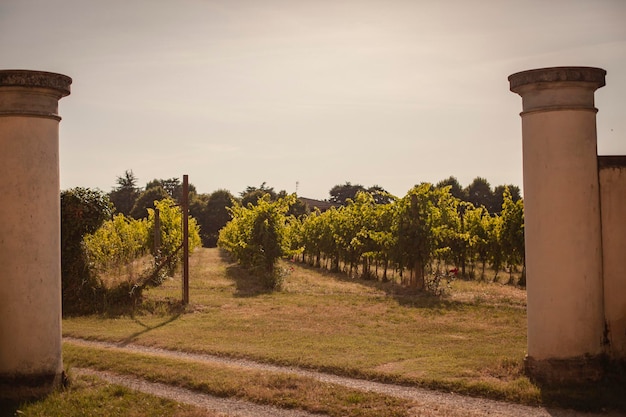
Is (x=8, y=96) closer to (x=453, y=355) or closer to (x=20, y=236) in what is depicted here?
(x=20, y=236)

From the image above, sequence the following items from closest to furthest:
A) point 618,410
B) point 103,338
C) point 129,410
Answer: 1. point 618,410
2. point 129,410
3. point 103,338

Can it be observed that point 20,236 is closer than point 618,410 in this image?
No

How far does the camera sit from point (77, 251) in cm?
1739

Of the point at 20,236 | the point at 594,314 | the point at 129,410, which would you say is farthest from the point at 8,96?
the point at 594,314

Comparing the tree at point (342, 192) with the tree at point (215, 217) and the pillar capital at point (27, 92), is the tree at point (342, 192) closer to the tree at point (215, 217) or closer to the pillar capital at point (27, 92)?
the tree at point (215, 217)

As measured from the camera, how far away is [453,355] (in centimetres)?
1061

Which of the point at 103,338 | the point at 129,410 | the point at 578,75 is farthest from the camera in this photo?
the point at 103,338

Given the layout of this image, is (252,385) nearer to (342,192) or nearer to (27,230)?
(27,230)

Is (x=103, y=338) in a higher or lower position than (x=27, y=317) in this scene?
lower

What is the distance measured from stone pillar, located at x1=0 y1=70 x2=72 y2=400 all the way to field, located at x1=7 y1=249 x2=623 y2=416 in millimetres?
1768

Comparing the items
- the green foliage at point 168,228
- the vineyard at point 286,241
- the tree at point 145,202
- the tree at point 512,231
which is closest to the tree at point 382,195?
the vineyard at point 286,241

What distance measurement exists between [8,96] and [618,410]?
27.3 feet

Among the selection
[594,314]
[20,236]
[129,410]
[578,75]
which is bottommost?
[129,410]

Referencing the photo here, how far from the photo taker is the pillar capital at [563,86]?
847 cm
